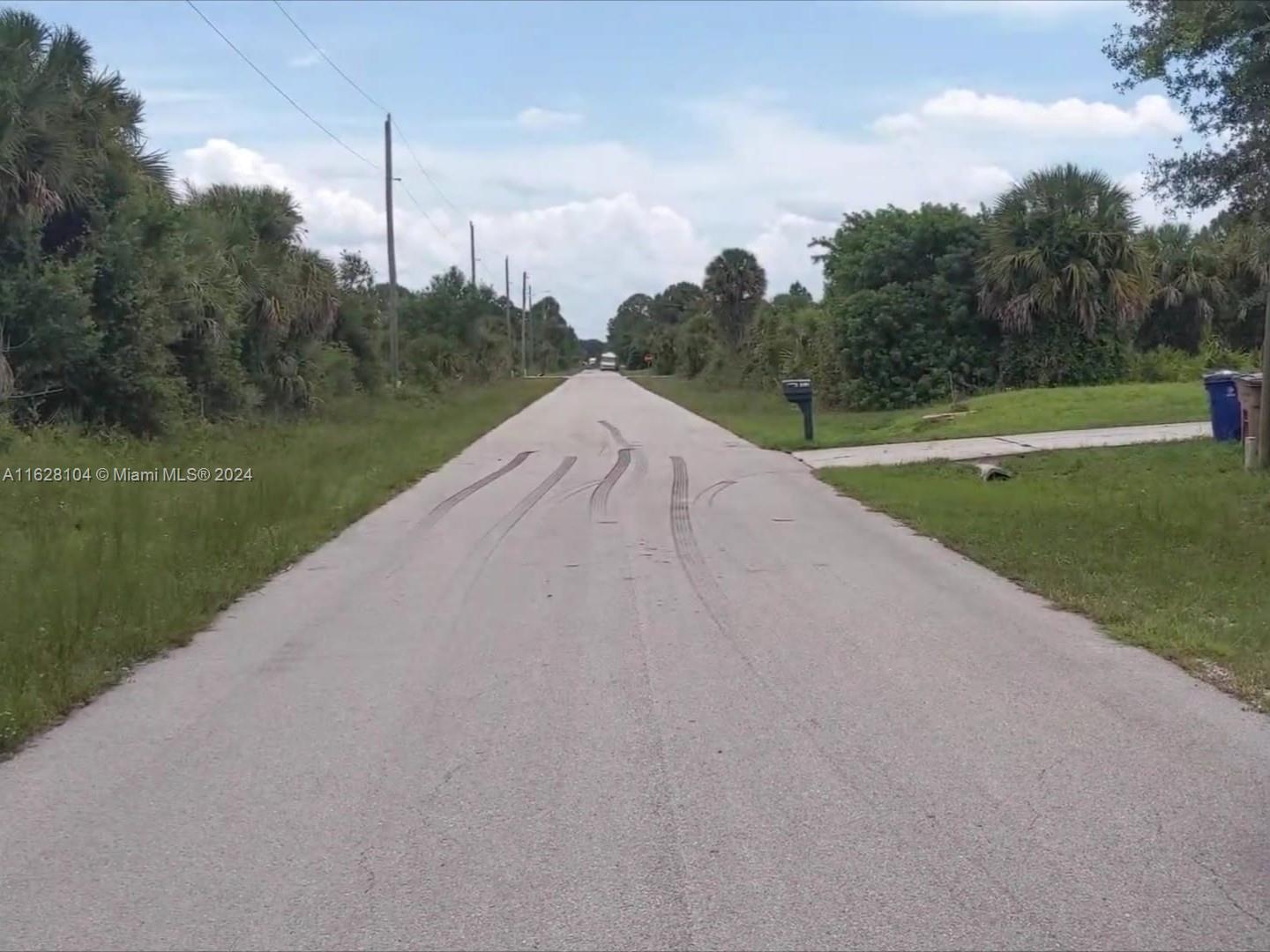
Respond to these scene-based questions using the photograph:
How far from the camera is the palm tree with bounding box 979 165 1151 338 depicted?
34094 millimetres

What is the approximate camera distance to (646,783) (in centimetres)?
597

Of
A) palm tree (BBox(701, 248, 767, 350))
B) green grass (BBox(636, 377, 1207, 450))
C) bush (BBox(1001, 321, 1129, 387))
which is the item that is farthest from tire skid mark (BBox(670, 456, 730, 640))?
palm tree (BBox(701, 248, 767, 350))

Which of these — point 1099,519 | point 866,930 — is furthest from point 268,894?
point 1099,519

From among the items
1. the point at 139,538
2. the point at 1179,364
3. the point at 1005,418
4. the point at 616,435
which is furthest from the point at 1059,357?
the point at 139,538

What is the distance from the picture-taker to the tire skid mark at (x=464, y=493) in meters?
15.5

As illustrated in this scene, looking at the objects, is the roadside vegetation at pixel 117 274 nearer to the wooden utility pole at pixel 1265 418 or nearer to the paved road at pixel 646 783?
the paved road at pixel 646 783

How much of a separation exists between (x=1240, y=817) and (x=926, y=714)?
71.9 inches

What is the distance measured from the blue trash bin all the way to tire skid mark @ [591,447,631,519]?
881 cm

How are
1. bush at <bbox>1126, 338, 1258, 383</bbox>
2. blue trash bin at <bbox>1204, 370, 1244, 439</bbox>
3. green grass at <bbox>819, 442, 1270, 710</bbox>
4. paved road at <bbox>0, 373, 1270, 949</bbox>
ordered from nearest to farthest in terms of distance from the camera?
paved road at <bbox>0, 373, 1270, 949</bbox> < green grass at <bbox>819, 442, 1270, 710</bbox> < blue trash bin at <bbox>1204, 370, 1244, 439</bbox> < bush at <bbox>1126, 338, 1258, 383</bbox>

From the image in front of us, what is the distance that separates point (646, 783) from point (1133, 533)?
8.25 m

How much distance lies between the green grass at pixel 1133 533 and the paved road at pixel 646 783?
1.39 feet

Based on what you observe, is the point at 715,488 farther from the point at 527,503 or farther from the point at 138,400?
the point at 138,400

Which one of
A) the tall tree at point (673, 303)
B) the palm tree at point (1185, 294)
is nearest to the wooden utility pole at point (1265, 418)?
the palm tree at point (1185, 294)

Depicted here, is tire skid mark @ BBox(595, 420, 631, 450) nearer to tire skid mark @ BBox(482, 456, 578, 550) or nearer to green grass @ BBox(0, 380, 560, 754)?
tire skid mark @ BBox(482, 456, 578, 550)
